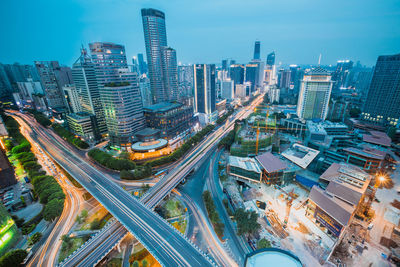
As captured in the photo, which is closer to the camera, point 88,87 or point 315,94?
point 88,87

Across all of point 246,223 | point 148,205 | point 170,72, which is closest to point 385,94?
point 246,223

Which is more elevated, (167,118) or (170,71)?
(170,71)

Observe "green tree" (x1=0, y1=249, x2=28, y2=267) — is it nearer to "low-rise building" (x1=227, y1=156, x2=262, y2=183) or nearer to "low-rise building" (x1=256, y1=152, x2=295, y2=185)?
"low-rise building" (x1=227, y1=156, x2=262, y2=183)

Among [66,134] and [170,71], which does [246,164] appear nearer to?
[170,71]

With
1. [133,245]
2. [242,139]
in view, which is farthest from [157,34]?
[133,245]

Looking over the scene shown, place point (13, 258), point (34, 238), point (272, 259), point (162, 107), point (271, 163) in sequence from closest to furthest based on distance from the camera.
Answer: point (272, 259), point (13, 258), point (34, 238), point (271, 163), point (162, 107)

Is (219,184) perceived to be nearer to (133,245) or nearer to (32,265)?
(133,245)

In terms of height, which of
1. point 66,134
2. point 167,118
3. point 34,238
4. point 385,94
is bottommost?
point 34,238

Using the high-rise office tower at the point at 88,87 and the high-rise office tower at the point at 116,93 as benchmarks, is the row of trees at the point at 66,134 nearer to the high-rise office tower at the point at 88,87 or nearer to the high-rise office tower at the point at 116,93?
the high-rise office tower at the point at 88,87
